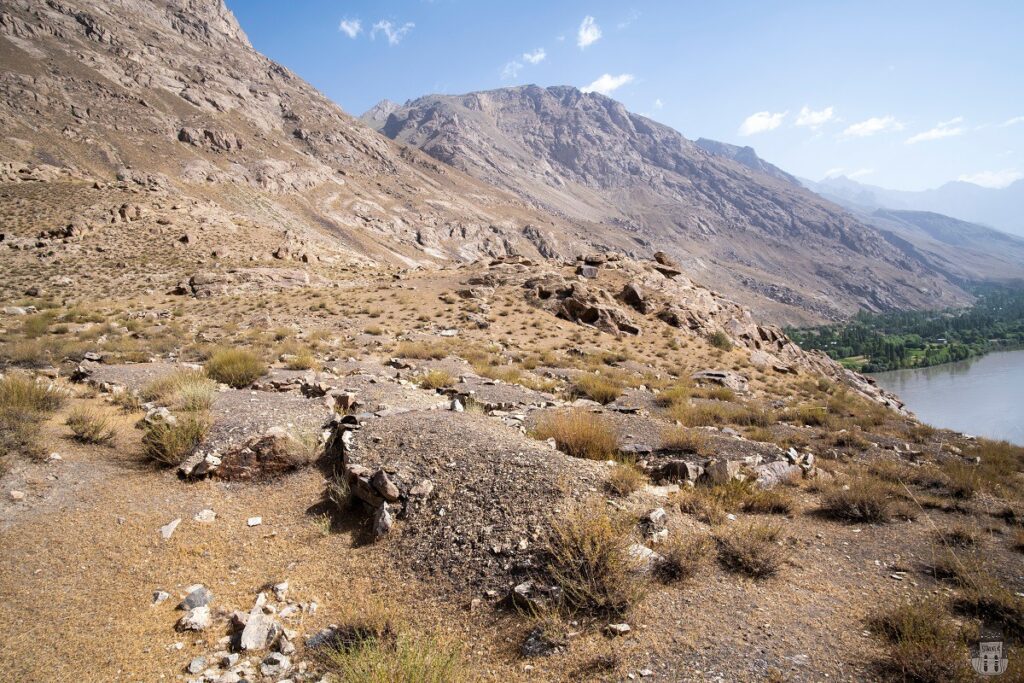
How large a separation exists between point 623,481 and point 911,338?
488 feet

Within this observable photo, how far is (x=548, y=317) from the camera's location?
22.4 meters

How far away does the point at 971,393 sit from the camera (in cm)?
5984

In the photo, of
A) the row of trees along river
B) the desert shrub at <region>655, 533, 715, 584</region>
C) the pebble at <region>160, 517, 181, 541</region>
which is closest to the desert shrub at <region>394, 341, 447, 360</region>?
the pebble at <region>160, 517, 181, 541</region>

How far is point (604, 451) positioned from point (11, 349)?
A: 1373cm

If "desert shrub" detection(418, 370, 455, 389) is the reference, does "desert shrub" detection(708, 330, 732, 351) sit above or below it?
below

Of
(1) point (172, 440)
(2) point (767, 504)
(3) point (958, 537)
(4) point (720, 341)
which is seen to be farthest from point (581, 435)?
(4) point (720, 341)

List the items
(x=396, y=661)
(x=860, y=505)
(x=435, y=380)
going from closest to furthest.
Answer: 1. (x=396, y=661)
2. (x=860, y=505)
3. (x=435, y=380)

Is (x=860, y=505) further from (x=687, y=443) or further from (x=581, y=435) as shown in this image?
(x=581, y=435)

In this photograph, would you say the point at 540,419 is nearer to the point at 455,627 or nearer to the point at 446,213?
the point at 455,627

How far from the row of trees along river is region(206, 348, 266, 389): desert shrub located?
101 m

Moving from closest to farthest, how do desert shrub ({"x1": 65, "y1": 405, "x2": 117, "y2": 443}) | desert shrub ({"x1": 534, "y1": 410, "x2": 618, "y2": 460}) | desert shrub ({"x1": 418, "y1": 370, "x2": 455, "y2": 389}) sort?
desert shrub ({"x1": 65, "y1": 405, "x2": 117, "y2": 443}), desert shrub ({"x1": 534, "y1": 410, "x2": 618, "y2": 460}), desert shrub ({"x1": 418, "y1": 370, "x2": 455, "y2": 389})

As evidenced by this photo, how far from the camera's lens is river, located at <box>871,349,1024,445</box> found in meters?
42.6

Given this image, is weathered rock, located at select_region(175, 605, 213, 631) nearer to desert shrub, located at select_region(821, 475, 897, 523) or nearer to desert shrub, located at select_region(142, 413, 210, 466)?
desert shrub, located at select_region(142, 413, 210, 466)

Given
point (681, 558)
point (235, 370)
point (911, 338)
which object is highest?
point (235, 370)
